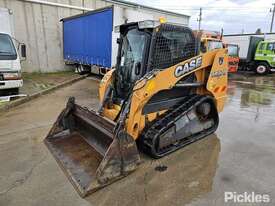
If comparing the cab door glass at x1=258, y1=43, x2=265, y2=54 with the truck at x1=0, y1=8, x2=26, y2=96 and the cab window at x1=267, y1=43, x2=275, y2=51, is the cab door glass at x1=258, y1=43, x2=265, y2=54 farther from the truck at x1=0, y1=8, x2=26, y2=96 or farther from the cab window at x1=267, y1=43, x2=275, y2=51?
the truck at x1=0, y1=8, x2=26, y2=96

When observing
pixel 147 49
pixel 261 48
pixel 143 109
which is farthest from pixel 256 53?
pixel 143 109

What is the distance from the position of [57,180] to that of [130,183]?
99 centimetres

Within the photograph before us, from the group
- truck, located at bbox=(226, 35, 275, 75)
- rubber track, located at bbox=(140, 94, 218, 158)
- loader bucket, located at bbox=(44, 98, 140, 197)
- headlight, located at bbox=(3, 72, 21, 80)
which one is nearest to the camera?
loader bucket, located at bbox=(44, 98, 140, 197)

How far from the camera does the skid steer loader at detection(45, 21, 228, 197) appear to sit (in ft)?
9.77

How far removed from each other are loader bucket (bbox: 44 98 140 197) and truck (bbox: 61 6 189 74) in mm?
4756

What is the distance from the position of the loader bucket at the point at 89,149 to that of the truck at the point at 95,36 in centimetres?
476

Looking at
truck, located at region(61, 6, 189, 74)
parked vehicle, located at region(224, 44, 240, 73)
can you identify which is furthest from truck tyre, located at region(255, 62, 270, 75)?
truck, located at region(61, 6, 189, 74)

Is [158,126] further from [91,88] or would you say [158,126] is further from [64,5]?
[64,5]

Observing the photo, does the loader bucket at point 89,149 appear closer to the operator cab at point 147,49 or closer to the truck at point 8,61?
the operator cab at point 147,49

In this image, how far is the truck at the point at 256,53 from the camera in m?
15.2

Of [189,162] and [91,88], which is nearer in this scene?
[189,162]

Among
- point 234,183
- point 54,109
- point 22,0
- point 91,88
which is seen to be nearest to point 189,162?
point 234,183

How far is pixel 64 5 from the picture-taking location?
45.6 feet

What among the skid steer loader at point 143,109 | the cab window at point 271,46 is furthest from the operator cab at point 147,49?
the cab window at point 271,46
